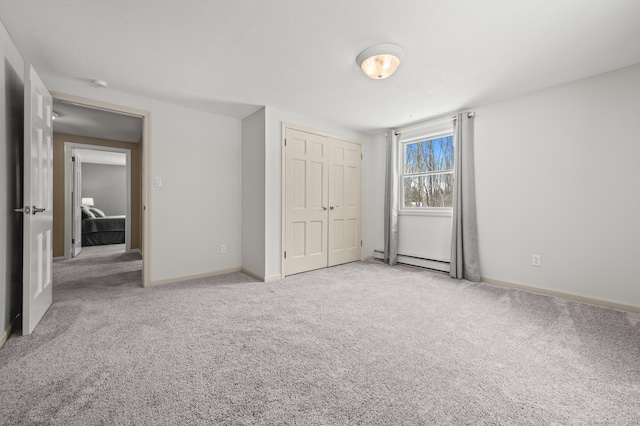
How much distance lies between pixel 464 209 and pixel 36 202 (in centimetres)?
436

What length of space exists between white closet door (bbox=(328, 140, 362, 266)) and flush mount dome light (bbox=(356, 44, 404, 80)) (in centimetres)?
200

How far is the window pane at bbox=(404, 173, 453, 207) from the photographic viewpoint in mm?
4109

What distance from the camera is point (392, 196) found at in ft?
14.9

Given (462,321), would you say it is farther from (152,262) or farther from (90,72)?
(90,72)

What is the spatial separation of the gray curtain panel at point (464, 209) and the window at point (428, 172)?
379 millimetres

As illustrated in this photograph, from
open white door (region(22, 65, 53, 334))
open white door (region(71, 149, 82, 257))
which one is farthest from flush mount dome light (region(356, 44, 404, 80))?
open white door (region(71, 149, 82, 257))

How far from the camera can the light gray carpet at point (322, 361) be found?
1309 millimetres

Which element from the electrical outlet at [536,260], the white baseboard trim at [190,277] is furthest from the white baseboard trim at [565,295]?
the white baseboard trim at [190,277]

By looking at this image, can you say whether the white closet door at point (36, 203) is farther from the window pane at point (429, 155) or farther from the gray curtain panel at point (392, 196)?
the window pane at point (429, 155)

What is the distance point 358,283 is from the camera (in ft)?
11.5

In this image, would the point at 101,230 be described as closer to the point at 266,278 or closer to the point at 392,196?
the point at 266,278

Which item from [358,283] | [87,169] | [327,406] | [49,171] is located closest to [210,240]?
[49,171]

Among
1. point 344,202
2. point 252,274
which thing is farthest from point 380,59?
point 252,274

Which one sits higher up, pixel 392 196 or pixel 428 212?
pixel 392 196
